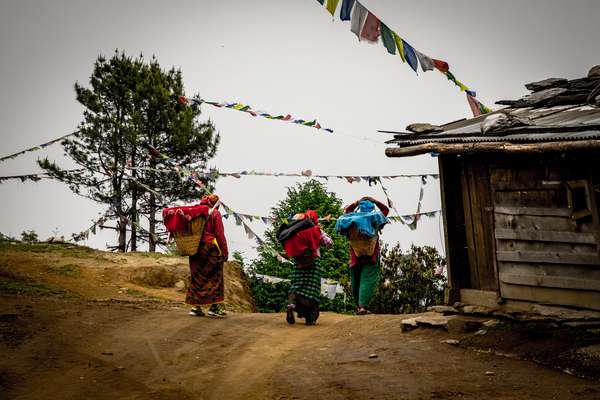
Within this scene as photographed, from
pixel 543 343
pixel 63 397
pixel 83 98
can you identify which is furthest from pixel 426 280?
pixel 83 98

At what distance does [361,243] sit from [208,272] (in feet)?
9.24

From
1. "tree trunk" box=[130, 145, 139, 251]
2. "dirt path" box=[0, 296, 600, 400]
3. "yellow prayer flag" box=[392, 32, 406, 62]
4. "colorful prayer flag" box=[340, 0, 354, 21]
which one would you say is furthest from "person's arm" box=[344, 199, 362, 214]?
"tree trunk" box=[130, 145, 139, 251]

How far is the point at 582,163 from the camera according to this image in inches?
234

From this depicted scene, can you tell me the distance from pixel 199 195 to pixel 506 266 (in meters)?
16.7

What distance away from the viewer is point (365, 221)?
9133 millimetres

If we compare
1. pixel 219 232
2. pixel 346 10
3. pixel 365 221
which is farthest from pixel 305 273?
pixel 346 10

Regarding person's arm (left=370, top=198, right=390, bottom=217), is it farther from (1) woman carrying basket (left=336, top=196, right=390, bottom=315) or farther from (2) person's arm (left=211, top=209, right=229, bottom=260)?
(2) person's arm (left=211, top=209, right=229, bottom=260)

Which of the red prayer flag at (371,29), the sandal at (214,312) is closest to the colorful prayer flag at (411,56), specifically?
the red prayer flag at (371,29)

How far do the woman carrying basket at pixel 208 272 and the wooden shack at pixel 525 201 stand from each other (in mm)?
3806

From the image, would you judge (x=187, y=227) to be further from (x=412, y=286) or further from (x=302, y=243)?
(x=412, y=286)

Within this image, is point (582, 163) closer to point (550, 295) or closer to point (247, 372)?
point (550, 295)

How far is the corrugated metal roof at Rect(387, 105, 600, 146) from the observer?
5.49 m

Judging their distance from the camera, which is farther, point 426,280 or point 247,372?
point 426,280

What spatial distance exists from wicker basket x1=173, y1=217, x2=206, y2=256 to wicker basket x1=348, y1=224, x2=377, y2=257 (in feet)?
8.90
